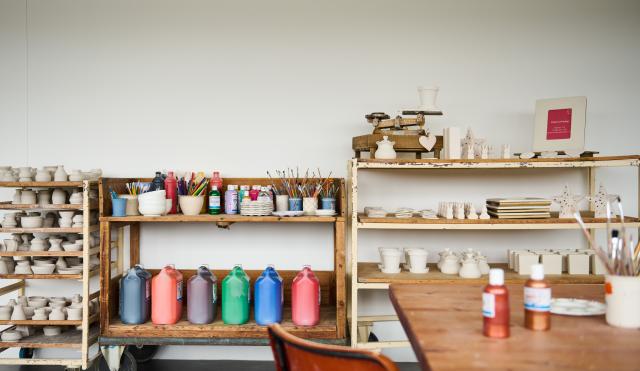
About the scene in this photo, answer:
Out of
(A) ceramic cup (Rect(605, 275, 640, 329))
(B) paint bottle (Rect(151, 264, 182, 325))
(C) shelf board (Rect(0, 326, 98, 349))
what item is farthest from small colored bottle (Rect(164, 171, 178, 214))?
(A) ceramic cup (Rect(605, 275, 640, 329))

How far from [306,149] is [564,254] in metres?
1.81

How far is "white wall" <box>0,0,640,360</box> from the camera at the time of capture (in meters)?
3.80

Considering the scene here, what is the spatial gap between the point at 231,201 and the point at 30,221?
1.26 meters

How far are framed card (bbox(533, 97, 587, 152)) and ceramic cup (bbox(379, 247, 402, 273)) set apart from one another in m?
1.12

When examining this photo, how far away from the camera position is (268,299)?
3277 mm

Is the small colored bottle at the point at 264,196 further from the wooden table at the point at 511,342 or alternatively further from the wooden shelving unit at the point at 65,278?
the wooden table at the point at 511,342

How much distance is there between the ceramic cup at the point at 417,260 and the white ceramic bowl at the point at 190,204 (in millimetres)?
1374

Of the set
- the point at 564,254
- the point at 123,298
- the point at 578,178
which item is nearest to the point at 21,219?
the point at 123,298

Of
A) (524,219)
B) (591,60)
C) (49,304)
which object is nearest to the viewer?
(524,219)

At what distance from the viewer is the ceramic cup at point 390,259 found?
3383 mm

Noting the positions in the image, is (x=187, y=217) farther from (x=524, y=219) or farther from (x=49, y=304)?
(x=524, y=219)

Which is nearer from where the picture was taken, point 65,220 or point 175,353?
point 65,220

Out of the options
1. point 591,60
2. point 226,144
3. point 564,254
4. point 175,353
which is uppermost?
point 591,60

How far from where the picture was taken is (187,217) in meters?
3.35
